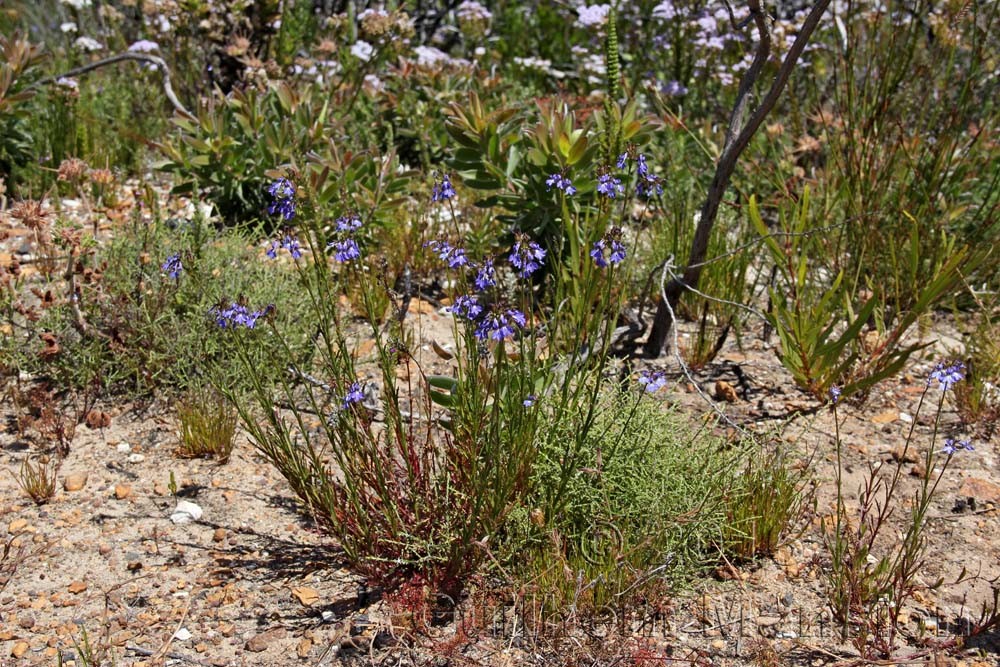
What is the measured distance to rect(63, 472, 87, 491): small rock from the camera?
9.63 feet

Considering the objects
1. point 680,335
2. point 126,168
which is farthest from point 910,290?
point 126,168

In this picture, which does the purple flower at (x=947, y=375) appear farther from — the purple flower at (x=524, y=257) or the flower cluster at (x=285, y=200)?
the flower cluster at (x=285, y=200)

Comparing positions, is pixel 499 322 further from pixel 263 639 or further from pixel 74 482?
pixel 74 482

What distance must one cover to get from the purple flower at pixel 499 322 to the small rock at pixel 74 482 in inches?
61.7

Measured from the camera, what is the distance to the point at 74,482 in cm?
295

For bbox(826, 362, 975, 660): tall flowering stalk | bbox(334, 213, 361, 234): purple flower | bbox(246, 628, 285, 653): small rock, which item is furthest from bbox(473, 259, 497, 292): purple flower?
bbox(246, 628, 285, 653): small rock

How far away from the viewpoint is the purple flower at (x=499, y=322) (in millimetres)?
2131

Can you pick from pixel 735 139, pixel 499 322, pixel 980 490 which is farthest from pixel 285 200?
pixel 980 490

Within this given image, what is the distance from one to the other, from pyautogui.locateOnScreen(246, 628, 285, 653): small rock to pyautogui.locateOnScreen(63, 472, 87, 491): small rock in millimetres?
932

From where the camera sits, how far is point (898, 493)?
296cm

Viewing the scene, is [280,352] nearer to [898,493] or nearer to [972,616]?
[898,493]

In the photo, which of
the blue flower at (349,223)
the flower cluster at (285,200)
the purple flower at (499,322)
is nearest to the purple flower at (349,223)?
the blue flower at (349,223)

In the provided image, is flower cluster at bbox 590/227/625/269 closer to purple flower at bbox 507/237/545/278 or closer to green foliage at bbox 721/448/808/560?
purple flower at bbox 507/237/545/278

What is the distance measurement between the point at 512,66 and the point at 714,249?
385 cm
